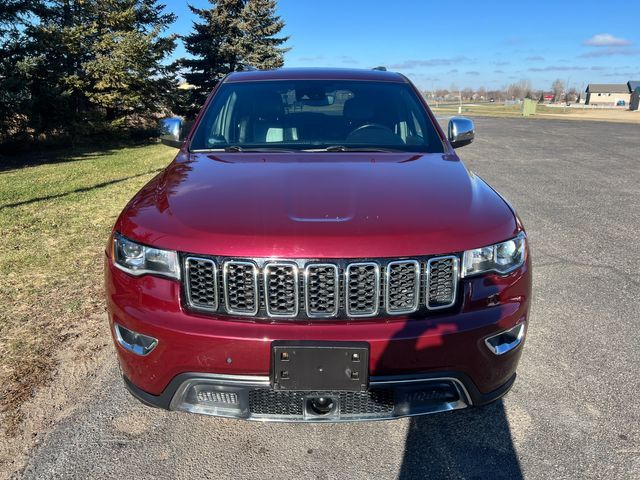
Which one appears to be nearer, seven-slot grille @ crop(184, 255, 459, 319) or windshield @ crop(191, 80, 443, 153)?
seven-slot grille @ crop(184, 255, 459, 319)

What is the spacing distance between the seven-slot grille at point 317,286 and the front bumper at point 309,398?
0.29 m

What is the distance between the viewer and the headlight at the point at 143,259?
7.13 ft

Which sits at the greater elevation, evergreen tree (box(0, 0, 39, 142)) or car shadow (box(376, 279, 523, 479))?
evergreen tree (box(0, 0, 39, 142))

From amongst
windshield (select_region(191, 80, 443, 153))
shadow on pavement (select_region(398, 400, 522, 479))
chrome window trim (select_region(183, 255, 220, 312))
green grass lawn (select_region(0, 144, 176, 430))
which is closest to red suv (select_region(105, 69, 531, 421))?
chrome window trim (select_region(183, 255, 220, 312))

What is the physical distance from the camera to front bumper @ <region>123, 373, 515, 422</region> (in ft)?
6.92

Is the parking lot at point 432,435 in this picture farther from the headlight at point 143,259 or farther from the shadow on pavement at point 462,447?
the headlight at point 143,259

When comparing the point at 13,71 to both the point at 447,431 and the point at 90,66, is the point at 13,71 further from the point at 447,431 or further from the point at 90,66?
the point at 447,431

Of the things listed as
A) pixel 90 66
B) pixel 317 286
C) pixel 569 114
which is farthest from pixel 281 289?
pixel 569 114

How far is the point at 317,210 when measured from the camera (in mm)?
2227

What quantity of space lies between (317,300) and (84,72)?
20219mm

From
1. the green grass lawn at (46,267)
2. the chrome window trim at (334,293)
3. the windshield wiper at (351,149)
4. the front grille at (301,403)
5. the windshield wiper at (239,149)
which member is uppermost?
the windshield wiper at (239,149)

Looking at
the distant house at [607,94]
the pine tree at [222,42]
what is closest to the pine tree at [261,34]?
the pine tree at [222,42]

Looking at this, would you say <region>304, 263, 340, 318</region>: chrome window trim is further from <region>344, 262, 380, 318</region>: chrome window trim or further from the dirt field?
the dirt field

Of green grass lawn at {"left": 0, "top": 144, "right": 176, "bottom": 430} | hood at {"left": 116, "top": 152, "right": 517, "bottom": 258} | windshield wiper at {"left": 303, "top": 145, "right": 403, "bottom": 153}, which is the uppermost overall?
windshield wiper at {"left": 303, "top": 145, "right": 403, "bottom": 153}
